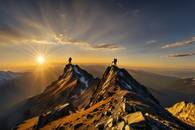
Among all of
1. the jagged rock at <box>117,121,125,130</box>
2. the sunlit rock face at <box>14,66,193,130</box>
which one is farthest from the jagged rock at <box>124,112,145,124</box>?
the jagged rock at <box>117,121,125,130</box>

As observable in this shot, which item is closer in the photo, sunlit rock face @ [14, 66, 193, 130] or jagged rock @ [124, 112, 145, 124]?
jagged rock @ [124, 112, 145, 124]

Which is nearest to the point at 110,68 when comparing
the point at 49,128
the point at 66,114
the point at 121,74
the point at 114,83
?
the point at 121,74

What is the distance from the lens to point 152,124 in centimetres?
6781

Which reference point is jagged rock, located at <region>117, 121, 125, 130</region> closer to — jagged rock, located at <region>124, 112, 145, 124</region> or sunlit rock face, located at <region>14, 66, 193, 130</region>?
sunlit rock face, located at <region>14, 66, 193, 130</region>

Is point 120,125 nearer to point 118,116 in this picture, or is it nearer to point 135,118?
point 135,118

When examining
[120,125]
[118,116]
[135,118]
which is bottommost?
[120,125]

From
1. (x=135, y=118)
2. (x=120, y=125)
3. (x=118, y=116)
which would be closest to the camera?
(x=120, y=125)

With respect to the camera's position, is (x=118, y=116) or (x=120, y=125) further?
(x=118, y=116)

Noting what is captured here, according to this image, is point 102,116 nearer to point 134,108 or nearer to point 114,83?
point 134,108

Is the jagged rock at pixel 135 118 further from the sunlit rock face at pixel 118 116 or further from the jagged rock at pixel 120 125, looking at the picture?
the jagged rock at pixel 120 125

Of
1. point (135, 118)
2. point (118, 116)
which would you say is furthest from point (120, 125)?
point (118, 116)

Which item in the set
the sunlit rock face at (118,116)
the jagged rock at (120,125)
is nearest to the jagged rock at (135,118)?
the sunlit rock face at (118,116)

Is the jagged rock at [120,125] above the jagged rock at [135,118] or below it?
below

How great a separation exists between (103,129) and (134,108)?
15.5 meters
